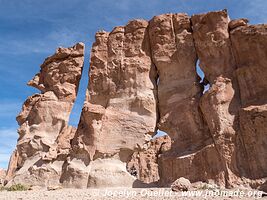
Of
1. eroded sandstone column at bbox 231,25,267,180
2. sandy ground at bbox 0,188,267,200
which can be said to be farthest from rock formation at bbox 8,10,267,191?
sandy ground at bbox 0,188,267,200

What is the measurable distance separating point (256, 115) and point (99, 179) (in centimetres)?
677

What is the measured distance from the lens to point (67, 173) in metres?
13.6

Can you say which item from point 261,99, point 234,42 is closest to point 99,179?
point 261,99

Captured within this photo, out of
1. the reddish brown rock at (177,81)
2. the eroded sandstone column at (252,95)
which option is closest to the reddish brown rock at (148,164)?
the reddish brown rock at (177,81)

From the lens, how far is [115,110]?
14648mm

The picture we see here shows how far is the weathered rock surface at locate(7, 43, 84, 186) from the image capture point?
14123 mm

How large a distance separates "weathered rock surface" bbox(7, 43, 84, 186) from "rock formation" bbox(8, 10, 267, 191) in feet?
0.17

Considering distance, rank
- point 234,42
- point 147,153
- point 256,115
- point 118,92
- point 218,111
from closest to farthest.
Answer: point 256,115 < point 218,111 < point 234,42 < point 118,92 < point 147,153

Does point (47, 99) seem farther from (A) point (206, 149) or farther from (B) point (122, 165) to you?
(A) point (206, 149)

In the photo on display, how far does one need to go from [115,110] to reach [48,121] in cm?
360

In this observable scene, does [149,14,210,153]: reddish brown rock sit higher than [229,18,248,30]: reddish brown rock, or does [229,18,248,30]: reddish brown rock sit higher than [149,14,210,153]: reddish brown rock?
[229,18,248,30]: reddish brown rock

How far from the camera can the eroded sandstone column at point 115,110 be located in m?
13.4

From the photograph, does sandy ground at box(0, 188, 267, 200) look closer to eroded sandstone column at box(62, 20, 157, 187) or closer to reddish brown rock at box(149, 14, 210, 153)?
eroded sandstone column at box(62, 20, 157, 187)

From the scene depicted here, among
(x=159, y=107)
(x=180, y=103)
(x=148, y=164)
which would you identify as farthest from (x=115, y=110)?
(x=148, y=164)
